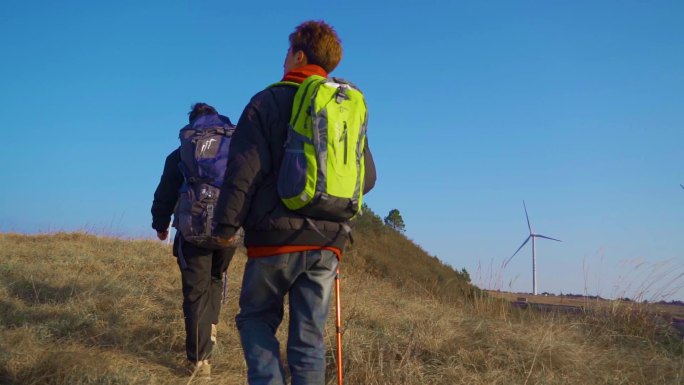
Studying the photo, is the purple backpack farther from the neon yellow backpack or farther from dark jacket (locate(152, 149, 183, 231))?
the neon yellow backpack

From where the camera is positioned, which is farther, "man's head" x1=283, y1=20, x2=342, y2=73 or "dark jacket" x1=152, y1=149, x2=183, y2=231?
"dark jacket" x1=152, y1=149, x2=183, y2=231

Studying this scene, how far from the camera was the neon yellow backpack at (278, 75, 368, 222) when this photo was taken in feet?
8.10

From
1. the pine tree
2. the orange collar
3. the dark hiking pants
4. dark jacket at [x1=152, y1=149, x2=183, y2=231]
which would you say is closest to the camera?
the orange collar

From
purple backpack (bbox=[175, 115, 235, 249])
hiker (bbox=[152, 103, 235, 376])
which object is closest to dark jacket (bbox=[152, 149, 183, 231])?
hiker (bbox=[152, 103, 235, 376])

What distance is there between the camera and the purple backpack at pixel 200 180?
3.70 m

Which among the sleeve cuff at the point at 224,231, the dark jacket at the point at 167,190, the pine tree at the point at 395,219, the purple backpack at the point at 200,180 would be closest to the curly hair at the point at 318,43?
the sleeve cuff at the point at 224,231

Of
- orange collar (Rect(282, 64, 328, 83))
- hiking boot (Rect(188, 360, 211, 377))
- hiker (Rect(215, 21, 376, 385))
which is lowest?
hiking boot (Rect(188, 360, 211, 377))

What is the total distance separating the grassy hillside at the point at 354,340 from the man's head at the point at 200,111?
1681mm

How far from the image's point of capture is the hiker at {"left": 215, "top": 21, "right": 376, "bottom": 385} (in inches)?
98.7

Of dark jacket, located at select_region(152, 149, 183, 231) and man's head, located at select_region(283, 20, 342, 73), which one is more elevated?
man's head, located at select_region(283, 20, 342, 73)

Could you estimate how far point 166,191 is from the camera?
160 inches

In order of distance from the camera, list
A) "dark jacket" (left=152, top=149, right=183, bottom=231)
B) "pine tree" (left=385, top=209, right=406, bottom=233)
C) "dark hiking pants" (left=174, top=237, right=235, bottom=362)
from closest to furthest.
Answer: "dark hiking pants" (left=174, top=237, right=235, bottom=362)
"dark jacket" (left=152, top=149, right=183, bottom=231)
"pine tree" (left=385, top=209, right=406, bottom=233)

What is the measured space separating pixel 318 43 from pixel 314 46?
0.02 meters

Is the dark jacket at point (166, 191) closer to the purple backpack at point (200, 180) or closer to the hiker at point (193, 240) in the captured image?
the hiker at point (193, 240)
